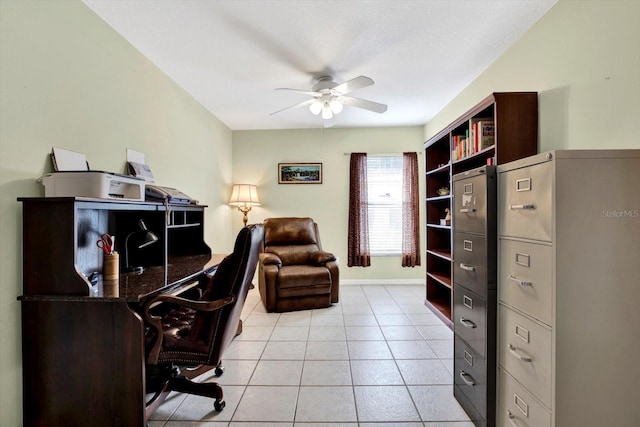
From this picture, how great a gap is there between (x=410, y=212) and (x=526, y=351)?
332 centimetres

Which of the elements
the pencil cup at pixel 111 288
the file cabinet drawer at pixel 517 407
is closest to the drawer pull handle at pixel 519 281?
the file cabinet drawer at pixel 517 407

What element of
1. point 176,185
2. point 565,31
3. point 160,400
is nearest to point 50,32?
point 176,185

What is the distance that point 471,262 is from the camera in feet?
5.32

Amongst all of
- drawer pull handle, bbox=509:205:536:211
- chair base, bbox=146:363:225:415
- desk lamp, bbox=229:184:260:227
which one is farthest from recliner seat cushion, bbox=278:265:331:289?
drawer pull handle, bbox=509:205:536:211

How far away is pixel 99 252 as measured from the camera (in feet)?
6.08

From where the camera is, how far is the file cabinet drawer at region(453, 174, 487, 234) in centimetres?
149

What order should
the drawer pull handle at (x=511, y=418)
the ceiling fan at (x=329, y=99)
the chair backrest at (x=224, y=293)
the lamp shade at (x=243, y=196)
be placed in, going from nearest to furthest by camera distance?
1. the drawer pull handle at (x=511, y=418)
2. the chair backrest at (x=224, y=293)
3. the ceiling fan at (x=329, y=99)
4. the lamp shade at (x=243, y=196)

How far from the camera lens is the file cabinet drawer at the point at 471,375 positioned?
1502mm

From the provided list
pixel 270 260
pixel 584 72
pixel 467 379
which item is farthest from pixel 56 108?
pixel 584 72

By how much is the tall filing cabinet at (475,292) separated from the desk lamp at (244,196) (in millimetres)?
3117

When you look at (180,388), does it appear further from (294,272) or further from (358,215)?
(358,215)

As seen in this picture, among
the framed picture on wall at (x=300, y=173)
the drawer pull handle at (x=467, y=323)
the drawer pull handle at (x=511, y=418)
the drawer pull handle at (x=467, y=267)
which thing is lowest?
the drawer pull handle at (x=511, y=418)

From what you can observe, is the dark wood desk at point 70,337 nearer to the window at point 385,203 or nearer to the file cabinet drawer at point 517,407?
the file cabinet drawer at point 517,407

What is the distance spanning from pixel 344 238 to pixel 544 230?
3.53 meters
